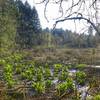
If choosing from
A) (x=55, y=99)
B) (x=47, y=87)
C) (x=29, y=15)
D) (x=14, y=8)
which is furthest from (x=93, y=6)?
(x=29, y=15)

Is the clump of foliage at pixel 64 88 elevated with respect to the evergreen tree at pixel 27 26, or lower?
lower

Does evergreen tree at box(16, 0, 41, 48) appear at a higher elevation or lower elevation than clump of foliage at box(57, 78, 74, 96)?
higher

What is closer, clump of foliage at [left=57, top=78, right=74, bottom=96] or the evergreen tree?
clump of foliage at [left=57, top=78, right=74, bottom=96]

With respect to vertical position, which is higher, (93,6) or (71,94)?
(93,6)

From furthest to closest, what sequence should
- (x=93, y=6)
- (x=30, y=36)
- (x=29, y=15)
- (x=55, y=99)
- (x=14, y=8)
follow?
(x=29, y=15) < (x=30, y=36) < (x=14, y=8) < (x=55, y=99) < (x=93, y=6)

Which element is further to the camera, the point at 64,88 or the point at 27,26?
the point at 27,26

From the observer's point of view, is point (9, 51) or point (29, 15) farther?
point (29, 15)

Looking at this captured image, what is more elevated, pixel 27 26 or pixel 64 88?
pixel 27 26

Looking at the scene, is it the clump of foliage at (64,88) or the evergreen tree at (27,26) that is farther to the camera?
the evergreen tree at (27,26)

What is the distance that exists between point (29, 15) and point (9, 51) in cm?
Answer: 2231

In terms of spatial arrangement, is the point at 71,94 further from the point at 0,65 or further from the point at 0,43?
the point at 0,43

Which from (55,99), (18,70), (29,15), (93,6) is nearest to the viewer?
(93,6)

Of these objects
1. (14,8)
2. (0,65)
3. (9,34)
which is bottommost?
(0,65)

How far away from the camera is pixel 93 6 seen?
571cm
